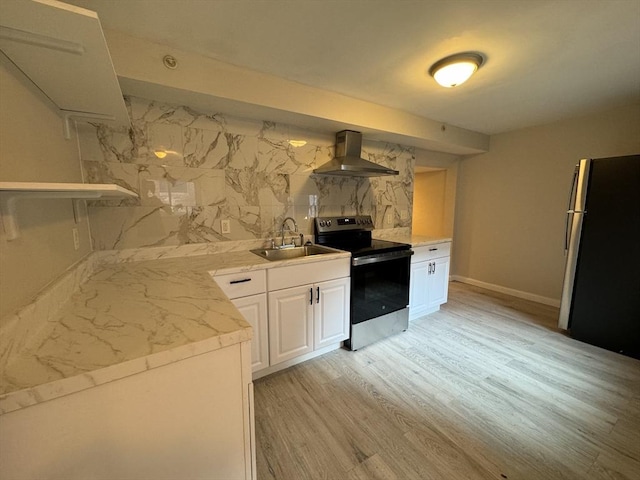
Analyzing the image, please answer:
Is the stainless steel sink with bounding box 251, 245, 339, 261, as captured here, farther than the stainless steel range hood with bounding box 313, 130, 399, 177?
No

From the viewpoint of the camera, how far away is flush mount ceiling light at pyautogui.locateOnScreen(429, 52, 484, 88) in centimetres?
180

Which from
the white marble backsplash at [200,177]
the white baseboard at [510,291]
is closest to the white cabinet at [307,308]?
the white marble backsplash at [200,177]

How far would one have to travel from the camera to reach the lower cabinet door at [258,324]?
6.14 feet

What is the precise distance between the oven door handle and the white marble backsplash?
0.71m

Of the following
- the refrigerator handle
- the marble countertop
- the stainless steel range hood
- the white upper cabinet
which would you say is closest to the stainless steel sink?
the stainless steel range hood

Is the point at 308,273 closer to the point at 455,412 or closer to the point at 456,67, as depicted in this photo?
the point at 455,412

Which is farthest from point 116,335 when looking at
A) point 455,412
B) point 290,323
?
point 455,412

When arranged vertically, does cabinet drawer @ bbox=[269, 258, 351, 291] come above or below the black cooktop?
below

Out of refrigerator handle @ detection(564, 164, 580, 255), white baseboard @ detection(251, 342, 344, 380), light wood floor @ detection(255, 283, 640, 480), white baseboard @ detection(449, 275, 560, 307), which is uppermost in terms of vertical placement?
refrigerator handle @ detection(564, 164, 580, 255)

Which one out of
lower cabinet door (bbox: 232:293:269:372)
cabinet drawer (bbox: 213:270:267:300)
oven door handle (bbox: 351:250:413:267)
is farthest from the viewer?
oven door handle (bbox: 351:250:413:267)

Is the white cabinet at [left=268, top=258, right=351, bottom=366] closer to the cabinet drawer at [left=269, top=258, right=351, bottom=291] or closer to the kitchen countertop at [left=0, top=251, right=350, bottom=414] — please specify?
the cabinet drawer at [left=269, top=258, right=351, bottom=291]

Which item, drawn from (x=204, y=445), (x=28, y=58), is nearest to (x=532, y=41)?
(x=28, y=58)

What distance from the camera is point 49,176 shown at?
1.17 metres

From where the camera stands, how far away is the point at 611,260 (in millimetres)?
2354
